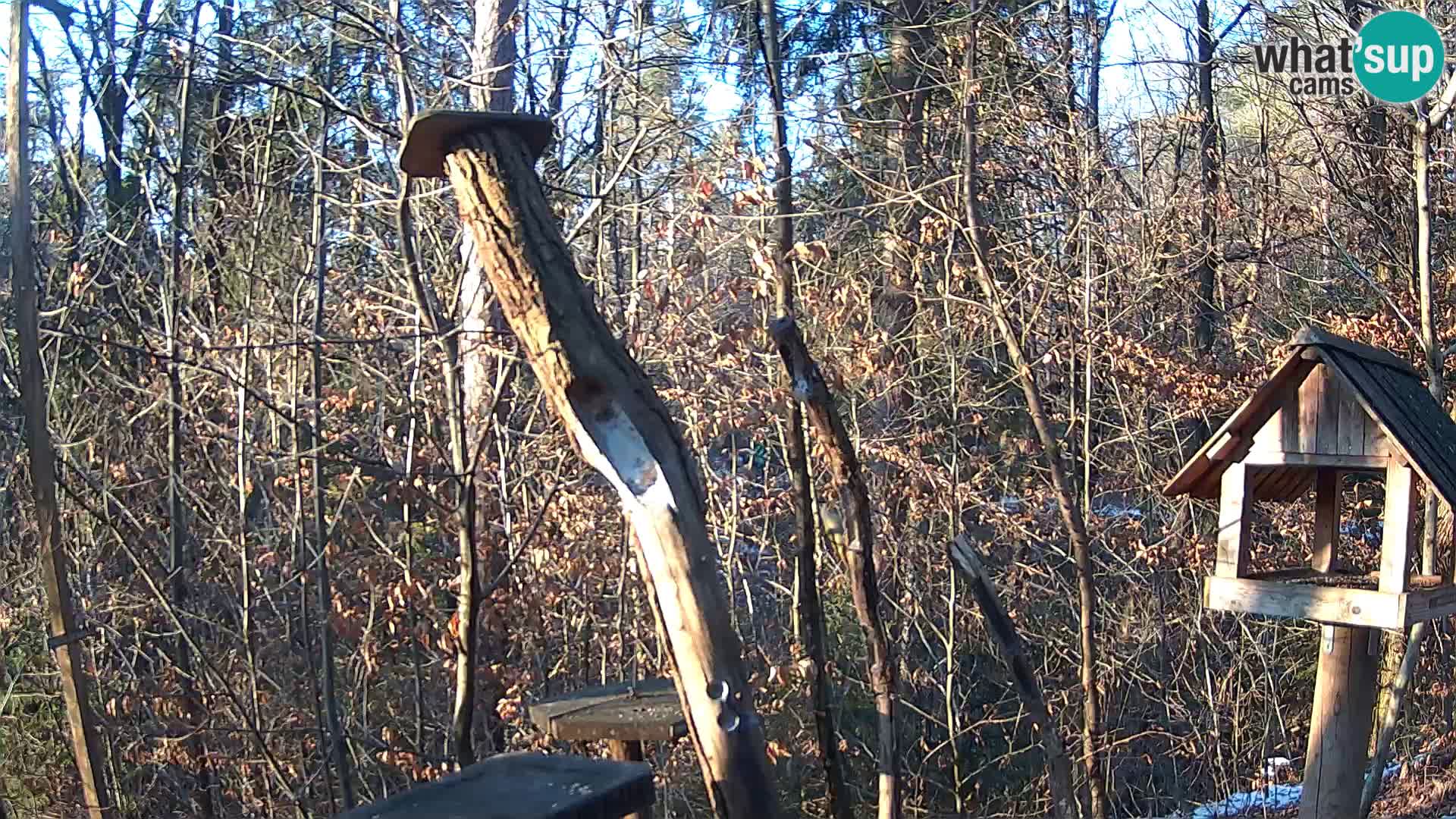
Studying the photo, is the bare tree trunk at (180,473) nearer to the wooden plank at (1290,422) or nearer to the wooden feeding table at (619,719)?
the wooden feeding table at (619,719)

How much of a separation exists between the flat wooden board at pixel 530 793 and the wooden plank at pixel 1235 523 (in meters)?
1.93

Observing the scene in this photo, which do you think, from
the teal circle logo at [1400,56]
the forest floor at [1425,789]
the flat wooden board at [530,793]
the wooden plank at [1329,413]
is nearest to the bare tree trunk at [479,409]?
the flat wooden board at [530,793]

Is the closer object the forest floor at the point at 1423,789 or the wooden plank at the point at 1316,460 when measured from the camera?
the wooden plank at the point at 1316,460

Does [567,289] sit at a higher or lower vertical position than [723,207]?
lower

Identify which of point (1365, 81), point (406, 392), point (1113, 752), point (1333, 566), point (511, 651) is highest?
point (1365, 81)

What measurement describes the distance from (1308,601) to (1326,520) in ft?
2.04

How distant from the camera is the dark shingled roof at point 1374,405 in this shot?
331cm

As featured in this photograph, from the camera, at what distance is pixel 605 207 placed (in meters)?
5.57

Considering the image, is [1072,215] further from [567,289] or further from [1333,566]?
[567,289]

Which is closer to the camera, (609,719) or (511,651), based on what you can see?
(609,719)

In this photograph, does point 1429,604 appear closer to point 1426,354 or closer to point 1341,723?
point 1341,723

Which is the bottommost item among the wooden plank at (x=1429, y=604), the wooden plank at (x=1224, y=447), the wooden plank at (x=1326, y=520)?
the wooden plank at (x=1429, y=604)

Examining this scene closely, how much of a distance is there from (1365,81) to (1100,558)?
10.6 ft

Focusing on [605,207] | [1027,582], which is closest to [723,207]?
[605,207]
